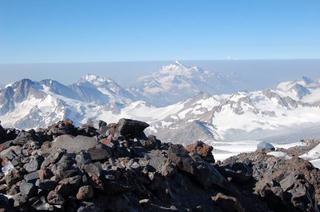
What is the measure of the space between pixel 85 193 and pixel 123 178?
2587mm

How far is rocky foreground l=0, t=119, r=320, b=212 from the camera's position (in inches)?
730

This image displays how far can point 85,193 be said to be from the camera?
18484 mm

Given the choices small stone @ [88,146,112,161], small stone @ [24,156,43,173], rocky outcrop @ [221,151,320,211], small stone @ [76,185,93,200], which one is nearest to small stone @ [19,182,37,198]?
small stone @ [76,185,93,200]

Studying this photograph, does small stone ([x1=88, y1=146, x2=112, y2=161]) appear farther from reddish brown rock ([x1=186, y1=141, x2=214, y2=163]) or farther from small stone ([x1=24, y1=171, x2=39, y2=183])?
reddish brown rock ([x1=186, y1=141, x2=214, y2=163])

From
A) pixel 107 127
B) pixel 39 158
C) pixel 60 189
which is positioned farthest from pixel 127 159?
pixel 107 127

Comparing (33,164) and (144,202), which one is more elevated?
(33,164)

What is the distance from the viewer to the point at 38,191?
60.3ft

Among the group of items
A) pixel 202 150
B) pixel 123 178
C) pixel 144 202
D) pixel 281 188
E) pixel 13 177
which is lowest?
pixel 281 188

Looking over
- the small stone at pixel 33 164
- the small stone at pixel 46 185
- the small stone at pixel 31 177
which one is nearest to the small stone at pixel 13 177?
Answer: the small stone at pixel 31 177

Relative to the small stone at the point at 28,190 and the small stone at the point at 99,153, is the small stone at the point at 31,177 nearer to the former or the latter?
the small stone at the point at 28,190

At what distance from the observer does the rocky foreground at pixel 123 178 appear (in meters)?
18.5

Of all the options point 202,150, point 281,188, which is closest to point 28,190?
point 281,188

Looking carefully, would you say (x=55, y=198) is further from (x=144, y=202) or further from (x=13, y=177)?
(x=144, y=202)

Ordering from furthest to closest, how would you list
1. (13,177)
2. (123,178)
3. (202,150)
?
(202,150) < (123,178) < (13,177)
